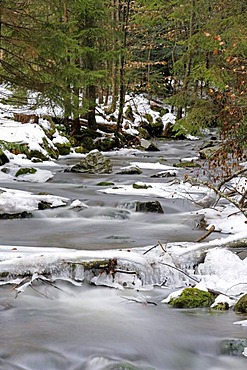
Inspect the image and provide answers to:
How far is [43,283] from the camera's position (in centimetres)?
566

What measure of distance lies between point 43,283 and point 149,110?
25903 millimetres

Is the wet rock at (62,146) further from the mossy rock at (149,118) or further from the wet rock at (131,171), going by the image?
the mossy rock at (149,118)

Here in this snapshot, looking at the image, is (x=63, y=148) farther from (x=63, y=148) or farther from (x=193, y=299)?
(x=193, y=299)

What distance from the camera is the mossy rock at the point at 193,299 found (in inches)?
205

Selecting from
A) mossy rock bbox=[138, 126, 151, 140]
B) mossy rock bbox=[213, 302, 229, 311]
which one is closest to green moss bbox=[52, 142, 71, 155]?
mossy rock bbox=[138, 126, 151, 140]

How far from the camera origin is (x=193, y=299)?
17.2 feet

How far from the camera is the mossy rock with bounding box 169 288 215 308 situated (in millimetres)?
5199

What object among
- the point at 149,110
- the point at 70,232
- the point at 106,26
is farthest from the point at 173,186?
the point at 149,110

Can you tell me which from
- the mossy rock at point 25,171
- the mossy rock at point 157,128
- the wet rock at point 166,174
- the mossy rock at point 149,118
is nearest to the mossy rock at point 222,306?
the wet rock at point 166,174

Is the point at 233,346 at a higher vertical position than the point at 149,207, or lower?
higher

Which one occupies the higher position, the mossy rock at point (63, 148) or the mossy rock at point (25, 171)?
the mossy rock at point (25, 171)

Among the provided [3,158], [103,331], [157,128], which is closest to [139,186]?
[3,158]

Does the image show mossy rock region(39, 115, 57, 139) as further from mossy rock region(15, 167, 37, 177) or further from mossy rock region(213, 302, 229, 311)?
mossy rock region(213, 302, 229, 311)

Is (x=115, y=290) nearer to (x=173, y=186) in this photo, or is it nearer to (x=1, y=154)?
(x=173, y=186)
